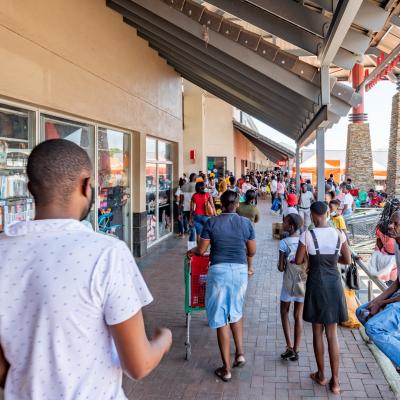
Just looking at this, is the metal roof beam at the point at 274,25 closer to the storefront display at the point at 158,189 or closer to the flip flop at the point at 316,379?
the flip flop at the point at 316,379

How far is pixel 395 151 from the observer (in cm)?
1848

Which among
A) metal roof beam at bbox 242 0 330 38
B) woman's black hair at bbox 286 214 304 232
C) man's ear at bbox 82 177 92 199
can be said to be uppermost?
metal roof beam at bbox 242 0 330 38

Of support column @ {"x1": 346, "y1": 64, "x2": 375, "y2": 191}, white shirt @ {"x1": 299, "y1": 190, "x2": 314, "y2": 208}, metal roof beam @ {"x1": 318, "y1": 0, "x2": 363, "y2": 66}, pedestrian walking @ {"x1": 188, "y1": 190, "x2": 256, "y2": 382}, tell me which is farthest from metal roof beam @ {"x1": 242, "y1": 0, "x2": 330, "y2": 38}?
support column @ {"x1": 346, "y1": 64, "x2": 375, "y2": 191}

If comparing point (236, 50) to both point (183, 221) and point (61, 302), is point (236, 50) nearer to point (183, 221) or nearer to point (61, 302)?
point (61, 302)

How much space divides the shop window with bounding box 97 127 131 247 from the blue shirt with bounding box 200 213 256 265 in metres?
3.76

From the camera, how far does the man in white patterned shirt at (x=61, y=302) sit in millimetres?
1284

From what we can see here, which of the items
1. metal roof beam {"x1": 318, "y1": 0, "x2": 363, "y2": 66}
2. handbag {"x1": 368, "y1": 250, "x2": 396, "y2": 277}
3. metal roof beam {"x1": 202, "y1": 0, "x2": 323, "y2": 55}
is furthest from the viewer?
handbag {"x1": 368, "y1": 250, "x2": 396, "y2": 277}

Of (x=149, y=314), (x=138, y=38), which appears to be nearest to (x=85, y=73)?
(x=138, y=38)

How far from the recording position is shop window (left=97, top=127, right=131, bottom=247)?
289 inches

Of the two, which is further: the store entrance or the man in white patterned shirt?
the store entrance

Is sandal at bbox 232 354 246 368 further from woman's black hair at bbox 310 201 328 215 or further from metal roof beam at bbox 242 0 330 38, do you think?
metal roof beam at bbox 242 0 330 38

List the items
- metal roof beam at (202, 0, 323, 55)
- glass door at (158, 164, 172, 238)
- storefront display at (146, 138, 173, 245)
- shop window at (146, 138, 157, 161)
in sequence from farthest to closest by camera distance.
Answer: glass door at (158, 164, 172, 238), storefront display at (146, 138, 173, 245), shop window at (146, 138, 157, 161), metal roof beam at (202, 0, 323, 55)

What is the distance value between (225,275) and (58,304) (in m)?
2.67

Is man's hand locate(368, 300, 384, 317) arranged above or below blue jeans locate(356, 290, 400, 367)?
above
